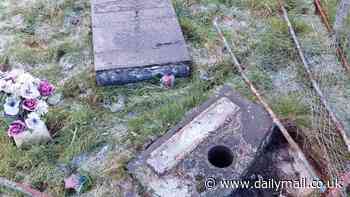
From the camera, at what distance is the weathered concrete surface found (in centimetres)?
315

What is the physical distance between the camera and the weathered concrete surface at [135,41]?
3.15 metres

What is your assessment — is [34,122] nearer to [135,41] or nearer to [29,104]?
[29,104]

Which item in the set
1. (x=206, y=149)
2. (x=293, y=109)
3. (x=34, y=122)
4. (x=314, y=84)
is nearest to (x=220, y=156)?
(x=206, y=149)

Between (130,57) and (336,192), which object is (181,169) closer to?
(336,192)

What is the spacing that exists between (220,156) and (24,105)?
137 centimetres

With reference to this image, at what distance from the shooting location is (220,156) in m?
2.47

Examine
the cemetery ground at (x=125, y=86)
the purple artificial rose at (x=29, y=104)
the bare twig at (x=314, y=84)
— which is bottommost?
the cemetery ground at (x=125, y=86)

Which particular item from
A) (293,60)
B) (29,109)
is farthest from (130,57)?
(293,60)

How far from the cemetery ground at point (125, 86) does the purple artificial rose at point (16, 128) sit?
15 centimetres

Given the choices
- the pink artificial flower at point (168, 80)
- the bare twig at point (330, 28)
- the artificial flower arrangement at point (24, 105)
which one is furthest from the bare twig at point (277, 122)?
the artificial flower arrangement at point (24, 105)

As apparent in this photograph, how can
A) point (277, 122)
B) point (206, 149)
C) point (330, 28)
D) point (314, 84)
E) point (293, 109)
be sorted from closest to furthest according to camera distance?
point (206, 149)
point (277, 122)
point (293, 109)
point (314, 84)
point (330, 28)

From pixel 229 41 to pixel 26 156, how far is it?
2032mm

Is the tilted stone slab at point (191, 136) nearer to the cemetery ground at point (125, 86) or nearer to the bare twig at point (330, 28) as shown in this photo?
the cemetery ground at point (125, 86)

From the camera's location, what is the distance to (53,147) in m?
2.77
